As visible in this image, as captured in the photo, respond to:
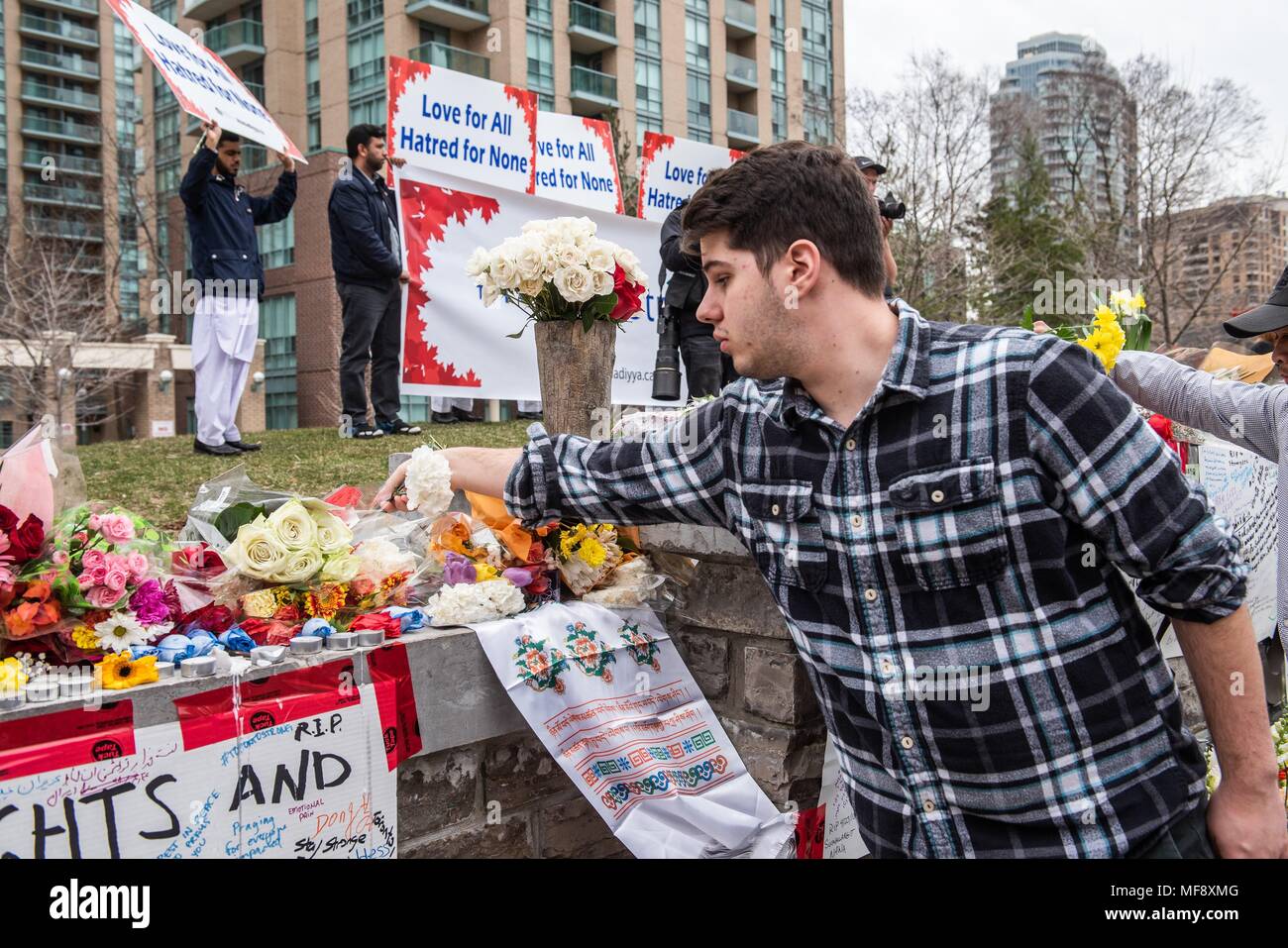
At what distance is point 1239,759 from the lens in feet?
5.84

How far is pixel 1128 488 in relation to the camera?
1.68 m

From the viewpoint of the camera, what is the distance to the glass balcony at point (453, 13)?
105 feet

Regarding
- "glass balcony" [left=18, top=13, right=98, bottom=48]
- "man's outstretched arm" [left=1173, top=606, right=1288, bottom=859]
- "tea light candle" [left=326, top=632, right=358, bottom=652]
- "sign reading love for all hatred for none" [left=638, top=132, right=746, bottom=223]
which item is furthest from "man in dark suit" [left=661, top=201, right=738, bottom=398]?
"glass balcony" [left=18, top=13, right=98, bottom=48]

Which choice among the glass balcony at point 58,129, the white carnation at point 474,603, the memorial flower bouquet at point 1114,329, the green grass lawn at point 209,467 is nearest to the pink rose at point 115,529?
the white carnation at point 474,603

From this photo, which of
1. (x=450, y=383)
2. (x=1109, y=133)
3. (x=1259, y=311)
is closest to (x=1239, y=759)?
(x=1259, y=311)

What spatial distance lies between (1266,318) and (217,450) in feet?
22.0

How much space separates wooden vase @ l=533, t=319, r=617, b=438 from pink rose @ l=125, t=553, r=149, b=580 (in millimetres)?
1467

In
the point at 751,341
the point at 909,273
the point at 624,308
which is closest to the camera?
the point at 751,341

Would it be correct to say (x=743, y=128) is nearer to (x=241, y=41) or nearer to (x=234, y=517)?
(x=241, y=41)

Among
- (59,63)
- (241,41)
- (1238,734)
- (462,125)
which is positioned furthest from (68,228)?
(1238,734)

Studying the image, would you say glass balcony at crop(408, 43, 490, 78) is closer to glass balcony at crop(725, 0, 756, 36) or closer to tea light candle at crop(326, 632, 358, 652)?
glass balcony at crop(725, 0, 756, 36)

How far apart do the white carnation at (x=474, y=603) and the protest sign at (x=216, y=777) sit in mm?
335
